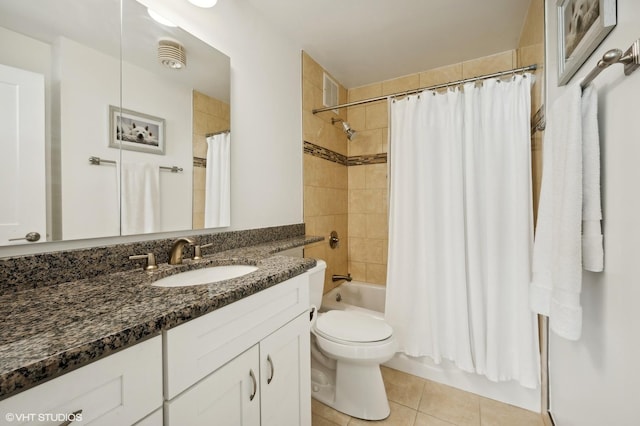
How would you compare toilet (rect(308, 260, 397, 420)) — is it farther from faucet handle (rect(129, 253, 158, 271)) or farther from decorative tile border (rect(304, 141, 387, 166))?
decorative tile border (rect(304, 141, 387, 166))

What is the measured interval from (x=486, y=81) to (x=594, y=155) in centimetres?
101

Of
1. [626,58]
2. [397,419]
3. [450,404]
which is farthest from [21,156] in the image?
[450,404]

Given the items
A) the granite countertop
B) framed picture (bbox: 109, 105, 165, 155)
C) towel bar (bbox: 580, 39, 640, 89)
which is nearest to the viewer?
the granite countertop

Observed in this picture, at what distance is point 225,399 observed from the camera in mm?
740

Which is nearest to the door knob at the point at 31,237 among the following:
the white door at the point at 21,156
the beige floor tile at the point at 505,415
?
the white door at the point at 21,156

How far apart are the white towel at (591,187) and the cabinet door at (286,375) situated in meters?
0.97

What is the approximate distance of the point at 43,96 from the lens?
0.83 meters

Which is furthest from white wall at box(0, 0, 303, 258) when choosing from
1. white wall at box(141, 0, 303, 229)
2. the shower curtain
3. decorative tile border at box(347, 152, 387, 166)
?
decorative tile border at box(347, 152, 387, 166)

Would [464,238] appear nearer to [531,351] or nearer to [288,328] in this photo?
[531,351]

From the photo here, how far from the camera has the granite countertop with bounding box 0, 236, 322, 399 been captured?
43 centimetres

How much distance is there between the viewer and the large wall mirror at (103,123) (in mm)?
795

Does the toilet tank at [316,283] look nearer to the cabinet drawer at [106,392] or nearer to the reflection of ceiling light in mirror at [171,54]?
the cabinet drawer at [106,392]

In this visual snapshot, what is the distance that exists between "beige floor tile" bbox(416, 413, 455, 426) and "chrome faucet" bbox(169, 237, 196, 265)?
146cm

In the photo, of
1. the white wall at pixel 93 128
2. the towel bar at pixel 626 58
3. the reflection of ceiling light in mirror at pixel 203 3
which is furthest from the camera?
the reflection of ceiling light in mirror at pixel 203 3
